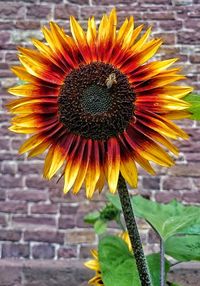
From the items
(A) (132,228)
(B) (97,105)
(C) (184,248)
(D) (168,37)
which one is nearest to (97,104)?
(B) (97,105)

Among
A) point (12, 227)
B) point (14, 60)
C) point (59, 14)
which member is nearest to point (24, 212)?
point (12, 227)

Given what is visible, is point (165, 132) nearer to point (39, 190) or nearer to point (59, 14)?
point (39, 190)

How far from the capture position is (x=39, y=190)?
2719 mm

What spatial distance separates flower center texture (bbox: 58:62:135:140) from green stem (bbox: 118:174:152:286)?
0.05 metres

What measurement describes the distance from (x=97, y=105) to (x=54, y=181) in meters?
2.21

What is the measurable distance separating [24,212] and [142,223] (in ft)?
1.93

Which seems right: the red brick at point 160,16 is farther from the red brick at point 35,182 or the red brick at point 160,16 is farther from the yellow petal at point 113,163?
the yellow petal at point 113,163

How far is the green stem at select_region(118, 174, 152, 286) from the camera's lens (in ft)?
1.62

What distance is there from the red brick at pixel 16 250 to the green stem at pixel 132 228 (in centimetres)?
219

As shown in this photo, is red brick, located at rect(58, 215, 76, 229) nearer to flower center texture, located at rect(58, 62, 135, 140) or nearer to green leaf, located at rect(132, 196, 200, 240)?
green leaf, located at rect(132, 196, 200, 240)

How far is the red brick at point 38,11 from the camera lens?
2896mm

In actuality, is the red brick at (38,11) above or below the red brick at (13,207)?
above

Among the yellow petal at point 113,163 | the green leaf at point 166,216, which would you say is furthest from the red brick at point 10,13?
the yellow petal at point 113,163

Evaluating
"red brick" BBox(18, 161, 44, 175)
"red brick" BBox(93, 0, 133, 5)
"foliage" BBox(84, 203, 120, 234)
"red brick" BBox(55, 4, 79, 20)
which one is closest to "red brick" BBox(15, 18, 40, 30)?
"red brick" BBox(55, 4, 79, 20)
